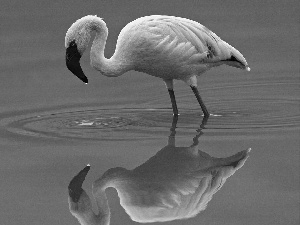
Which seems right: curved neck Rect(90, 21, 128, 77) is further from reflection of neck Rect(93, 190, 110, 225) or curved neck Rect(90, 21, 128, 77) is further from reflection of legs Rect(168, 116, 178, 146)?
reflection of neck Rect(93, 190, 110, 225)

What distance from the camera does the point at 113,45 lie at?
60.3ft

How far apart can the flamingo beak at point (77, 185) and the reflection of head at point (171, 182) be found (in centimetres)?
23

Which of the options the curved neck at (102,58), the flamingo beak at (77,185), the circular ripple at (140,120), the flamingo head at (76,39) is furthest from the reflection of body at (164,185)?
the flamingo head at (76,39)

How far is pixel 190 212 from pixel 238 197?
56 centimetres

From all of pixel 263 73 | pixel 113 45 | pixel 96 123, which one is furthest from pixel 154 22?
pixel 113 45

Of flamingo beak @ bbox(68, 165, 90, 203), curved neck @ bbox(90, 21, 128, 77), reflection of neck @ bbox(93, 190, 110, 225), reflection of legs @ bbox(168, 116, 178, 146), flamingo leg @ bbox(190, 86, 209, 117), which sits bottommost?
reflection of neck @ bbox(93, 190, 110, 225)

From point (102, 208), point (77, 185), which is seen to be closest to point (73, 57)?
point (77, 185)

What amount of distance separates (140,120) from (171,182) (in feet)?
10.1

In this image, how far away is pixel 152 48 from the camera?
12953mm

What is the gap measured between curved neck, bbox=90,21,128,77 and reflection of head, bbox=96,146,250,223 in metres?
1.53

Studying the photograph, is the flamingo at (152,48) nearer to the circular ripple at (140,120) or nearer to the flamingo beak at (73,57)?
the flamingo beak at (73,57)

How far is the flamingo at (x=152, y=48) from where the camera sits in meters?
12.6

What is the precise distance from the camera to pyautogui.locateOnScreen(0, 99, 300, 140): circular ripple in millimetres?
12781

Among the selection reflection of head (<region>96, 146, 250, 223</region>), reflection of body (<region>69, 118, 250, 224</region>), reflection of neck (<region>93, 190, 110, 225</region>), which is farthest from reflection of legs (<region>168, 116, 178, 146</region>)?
reflection of neck (<region>93, 190, 110, 225</region>)
